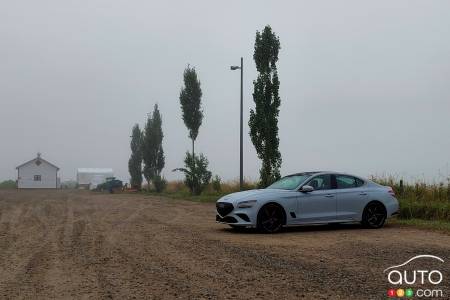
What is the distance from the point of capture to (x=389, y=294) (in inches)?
235

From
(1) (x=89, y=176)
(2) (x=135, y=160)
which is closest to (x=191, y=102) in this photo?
(2) (x=135, y=160)

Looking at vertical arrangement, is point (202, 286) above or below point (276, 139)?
below

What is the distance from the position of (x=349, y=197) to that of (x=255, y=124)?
44.2 ft

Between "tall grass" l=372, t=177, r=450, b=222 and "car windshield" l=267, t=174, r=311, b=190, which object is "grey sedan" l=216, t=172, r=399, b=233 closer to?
"car windshield" l=267, t=174, r=311, b=190

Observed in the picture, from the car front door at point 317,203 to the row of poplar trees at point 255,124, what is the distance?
1223 centimetres

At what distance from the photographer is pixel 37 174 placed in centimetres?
8262

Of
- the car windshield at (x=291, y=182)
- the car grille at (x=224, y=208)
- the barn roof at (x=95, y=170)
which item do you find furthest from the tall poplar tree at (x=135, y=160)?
the car grille at (x=224, y=208)

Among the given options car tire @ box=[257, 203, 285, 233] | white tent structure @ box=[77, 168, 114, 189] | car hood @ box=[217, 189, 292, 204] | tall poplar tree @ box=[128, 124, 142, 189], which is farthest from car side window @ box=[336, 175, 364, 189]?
white tent structure @ box=[77, 168, 114, 189]

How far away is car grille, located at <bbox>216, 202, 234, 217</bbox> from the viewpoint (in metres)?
12.4

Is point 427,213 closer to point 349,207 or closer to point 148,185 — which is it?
point 349,207

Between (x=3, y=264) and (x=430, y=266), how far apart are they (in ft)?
19.9

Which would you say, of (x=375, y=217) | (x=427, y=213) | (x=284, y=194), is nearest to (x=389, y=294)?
(x=284, y=194)

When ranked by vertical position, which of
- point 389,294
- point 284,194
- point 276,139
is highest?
point 276,139

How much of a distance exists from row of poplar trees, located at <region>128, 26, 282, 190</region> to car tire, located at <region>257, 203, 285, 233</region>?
1282 cm
